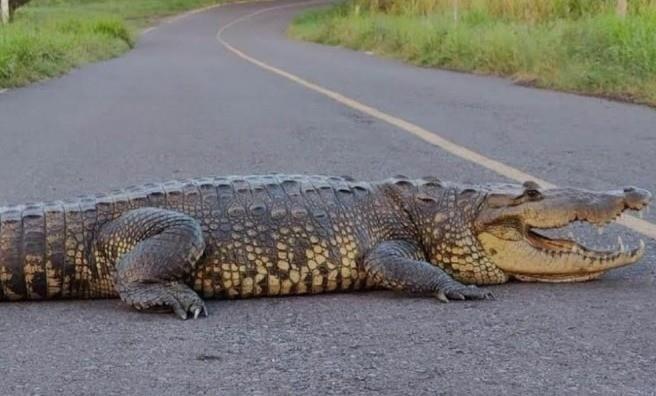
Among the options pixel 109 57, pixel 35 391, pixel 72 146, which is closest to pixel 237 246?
pixel 35 391

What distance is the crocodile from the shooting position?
4590 millimetres

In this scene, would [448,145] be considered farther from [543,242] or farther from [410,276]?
[410,276]

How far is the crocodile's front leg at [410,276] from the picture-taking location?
15.0ft

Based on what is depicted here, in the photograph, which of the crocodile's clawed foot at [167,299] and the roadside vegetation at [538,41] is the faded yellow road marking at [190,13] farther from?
the crocodile's clawed foot at [167,299]

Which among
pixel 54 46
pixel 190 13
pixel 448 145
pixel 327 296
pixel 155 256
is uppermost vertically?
pixel 155 256

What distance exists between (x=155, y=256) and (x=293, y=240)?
57 centimetres

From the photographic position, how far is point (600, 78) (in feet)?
46.4

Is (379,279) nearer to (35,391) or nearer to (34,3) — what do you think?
(35,391)

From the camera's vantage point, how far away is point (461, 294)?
454 cm

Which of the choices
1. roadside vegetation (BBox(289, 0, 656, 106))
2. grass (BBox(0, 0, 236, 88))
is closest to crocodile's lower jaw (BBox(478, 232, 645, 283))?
roadside vegetation (BBox(289, 0, 656, 106))

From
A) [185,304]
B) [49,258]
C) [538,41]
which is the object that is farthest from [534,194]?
[538,41]

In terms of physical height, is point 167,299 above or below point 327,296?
above

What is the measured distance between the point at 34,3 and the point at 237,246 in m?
61.3

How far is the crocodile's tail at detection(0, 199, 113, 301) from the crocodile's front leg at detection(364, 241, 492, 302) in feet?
3.47
